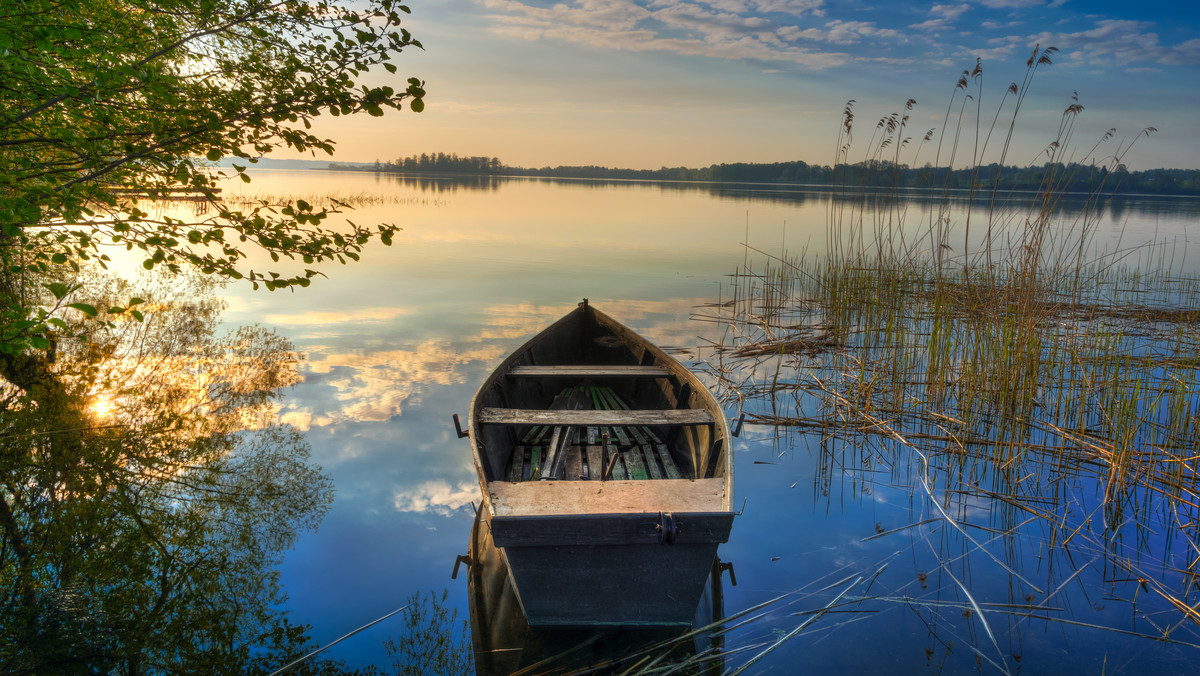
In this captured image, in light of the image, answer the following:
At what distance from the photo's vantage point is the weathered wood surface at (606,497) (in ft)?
11.2

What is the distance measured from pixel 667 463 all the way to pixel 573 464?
2.50ft

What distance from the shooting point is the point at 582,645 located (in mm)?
3420

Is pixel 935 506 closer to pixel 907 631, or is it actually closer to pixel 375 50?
pixel 907 631

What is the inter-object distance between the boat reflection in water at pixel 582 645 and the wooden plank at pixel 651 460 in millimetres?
1226

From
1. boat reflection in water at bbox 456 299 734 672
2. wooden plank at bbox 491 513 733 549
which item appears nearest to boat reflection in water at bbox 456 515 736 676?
boat reflection in water at bbox 456 299 734 672

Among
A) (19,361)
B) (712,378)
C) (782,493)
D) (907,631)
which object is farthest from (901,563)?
(19,361)

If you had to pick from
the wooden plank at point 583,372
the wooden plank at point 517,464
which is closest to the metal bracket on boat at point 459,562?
the wooden plank at point 517,464

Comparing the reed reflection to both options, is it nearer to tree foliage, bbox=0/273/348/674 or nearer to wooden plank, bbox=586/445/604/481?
wooden plank, bbox=586/445/604/481

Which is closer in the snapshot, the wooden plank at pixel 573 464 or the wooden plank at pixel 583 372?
the wooden plank at pixel 573 464

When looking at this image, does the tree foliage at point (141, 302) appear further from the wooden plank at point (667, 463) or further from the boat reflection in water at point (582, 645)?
the wooden plank at point (667, 463)

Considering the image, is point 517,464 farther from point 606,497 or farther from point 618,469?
point 606,497

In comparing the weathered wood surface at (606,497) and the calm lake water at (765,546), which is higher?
the weathered wood surface at (606,497)

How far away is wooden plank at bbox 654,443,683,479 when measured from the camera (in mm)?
4911

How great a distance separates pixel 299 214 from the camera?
3959mm
